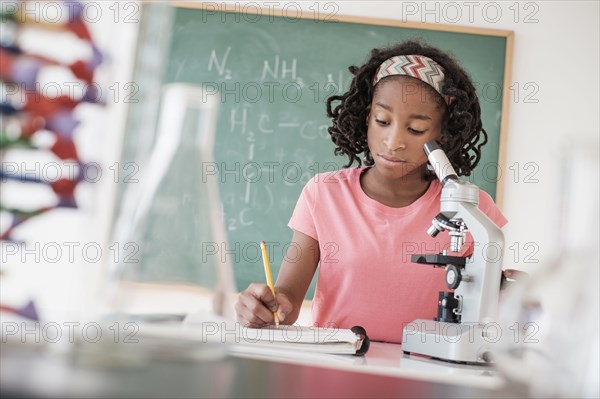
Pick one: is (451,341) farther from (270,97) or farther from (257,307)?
(270,97)

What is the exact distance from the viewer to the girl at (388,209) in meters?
1.65

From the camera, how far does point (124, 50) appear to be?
391mm

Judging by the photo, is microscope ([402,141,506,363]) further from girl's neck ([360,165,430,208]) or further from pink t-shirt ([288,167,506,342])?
girl's neck ([360,165,430,208])

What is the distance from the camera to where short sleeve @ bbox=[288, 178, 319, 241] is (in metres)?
1.78

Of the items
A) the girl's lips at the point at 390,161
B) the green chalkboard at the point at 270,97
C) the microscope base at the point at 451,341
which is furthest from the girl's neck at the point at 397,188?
the green chalkboard at the point at 270,97

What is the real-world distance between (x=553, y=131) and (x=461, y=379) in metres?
2.84

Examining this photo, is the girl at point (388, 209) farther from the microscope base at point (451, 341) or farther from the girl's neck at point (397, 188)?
the microscope base at point (451, 341)

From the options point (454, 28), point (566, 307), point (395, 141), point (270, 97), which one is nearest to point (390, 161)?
point (395, 141)

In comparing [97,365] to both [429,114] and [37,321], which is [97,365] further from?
[429,114]

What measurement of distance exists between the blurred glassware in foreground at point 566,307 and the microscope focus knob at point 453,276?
0.76m

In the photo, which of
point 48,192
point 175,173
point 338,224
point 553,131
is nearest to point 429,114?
point 338,224

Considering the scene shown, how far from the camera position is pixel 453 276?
116cm

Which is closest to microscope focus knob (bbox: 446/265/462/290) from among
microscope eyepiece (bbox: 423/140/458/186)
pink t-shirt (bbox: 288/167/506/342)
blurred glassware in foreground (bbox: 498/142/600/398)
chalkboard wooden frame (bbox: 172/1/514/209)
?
microscope eyepiece (bbox: 423/140/458/186)

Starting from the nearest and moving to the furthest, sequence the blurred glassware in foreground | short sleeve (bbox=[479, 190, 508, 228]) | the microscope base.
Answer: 1. the blurred glassware in foreground
2. the microscope base
3. short sleeve (bbox=[479, 190, 508, 228])
